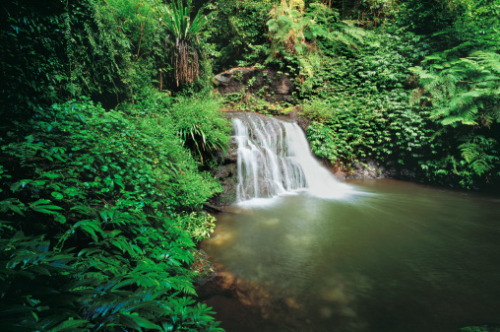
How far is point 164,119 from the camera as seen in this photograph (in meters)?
4.20

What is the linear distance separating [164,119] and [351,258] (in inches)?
158

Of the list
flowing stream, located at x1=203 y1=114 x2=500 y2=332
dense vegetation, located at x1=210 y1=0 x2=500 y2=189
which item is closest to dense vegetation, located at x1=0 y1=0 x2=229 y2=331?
flowing stream, located at x1=203 y1=114 x2=500 y2=332

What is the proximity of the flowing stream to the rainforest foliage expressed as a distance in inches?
26.8

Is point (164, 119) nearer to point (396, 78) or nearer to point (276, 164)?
point (276, 164)

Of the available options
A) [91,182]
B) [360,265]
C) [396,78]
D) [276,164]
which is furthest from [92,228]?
[396,78]

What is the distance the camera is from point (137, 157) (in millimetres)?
2494

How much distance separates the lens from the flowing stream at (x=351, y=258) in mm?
2080

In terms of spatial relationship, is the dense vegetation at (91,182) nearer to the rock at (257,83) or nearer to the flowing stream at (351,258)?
the flowing stream at (351,258)

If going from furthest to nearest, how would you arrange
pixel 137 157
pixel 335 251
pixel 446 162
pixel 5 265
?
1. pixel 446 162
2. pixel 335 251
3. pixel 137 157
4. pixel 5 265

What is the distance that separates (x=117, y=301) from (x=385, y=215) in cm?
496

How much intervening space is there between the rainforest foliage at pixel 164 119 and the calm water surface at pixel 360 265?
724 mm

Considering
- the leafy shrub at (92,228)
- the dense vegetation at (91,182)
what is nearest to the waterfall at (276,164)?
the dense vegetation at (91,182)

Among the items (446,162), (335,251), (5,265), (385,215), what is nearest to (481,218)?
(385,215)

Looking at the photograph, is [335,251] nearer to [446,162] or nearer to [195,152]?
[195,152]
